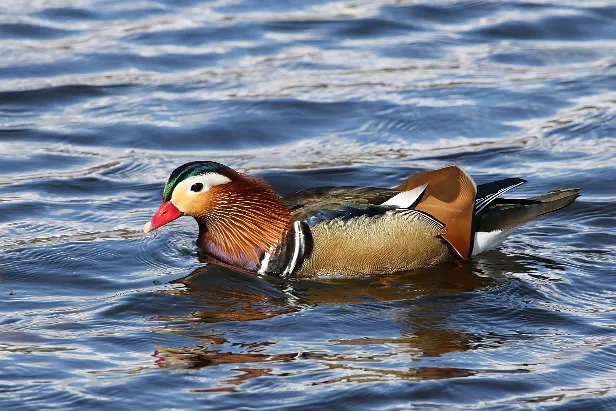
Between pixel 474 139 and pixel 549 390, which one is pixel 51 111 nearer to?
pixel 474 139

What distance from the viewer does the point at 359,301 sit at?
7.35 metres

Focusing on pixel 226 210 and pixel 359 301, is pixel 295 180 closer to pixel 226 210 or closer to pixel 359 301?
pixel 226 210

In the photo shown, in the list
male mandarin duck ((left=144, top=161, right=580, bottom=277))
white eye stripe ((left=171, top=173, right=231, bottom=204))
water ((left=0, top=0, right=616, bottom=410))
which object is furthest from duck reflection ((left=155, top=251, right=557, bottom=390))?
white eye stripe ((left=171, top=173, right=231, bottom=204))

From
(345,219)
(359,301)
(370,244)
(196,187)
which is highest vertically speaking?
(196,187)

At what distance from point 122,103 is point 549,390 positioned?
709 cm

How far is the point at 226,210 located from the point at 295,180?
6.32ft

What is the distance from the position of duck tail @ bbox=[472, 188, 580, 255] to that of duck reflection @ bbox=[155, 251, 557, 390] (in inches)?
7.0

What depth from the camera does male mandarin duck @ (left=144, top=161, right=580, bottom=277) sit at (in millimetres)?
7801

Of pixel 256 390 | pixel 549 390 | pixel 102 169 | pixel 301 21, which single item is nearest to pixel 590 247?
pixel 549 390

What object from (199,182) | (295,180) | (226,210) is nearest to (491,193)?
(226,210)

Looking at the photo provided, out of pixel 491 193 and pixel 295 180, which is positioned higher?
pixel 295 180

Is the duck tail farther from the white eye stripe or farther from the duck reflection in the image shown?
the white eye stripe

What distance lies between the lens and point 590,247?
8.41 metres

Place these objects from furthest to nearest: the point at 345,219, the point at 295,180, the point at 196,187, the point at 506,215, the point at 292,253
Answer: the point at 295,180 < the point at 506,215 < the point at 196,187 < the point at 292,253 < the point at 345,219
